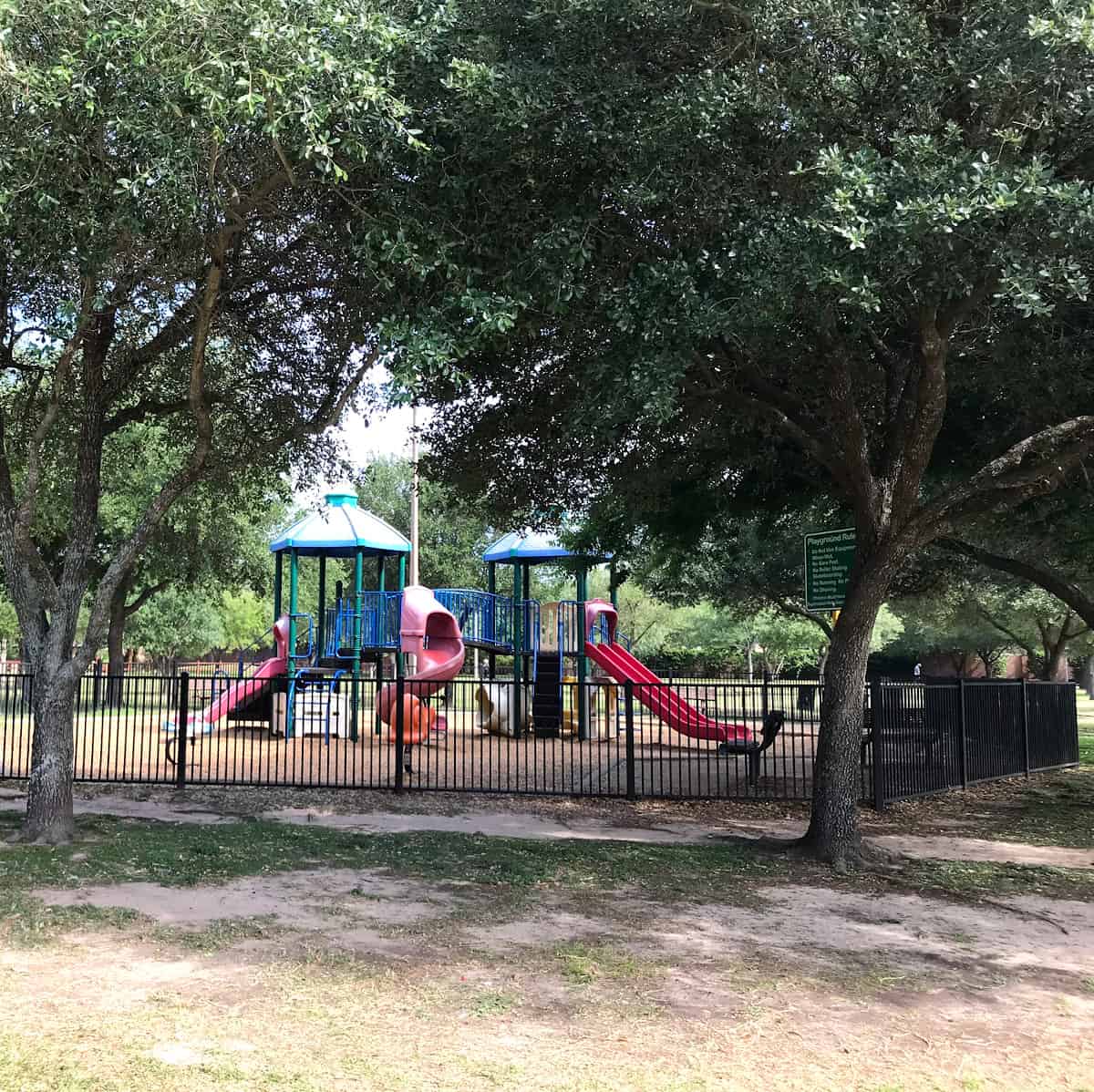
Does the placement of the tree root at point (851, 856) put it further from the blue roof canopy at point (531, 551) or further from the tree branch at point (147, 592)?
the tree branch at point (147, 592)

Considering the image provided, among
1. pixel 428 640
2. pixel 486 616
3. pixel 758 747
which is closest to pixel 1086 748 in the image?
pixel 758 747

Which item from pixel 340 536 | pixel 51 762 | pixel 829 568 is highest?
pixel 340 536

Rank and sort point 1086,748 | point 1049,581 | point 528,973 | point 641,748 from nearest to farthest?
point 528,973, point 1049,581, point 641,748, point 1086,748

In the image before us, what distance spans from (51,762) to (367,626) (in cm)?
1232

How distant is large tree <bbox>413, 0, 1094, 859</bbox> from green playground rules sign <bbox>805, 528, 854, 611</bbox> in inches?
66.4

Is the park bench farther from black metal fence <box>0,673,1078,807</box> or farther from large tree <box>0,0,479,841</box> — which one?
large tree <box>0,0,479,841</box>

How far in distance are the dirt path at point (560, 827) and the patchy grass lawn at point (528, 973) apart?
86 centimetres

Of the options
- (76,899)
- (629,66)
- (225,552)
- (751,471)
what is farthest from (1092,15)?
(225,552)

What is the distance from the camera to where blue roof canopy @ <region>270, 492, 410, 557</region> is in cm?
2342

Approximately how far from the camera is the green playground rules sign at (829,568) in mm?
11609

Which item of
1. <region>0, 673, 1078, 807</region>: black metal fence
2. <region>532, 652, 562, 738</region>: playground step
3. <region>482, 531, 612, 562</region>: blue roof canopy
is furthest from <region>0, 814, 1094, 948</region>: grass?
<region>482, 531, 612, 562</region>: blue roof canopy

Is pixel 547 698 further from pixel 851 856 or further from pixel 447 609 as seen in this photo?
pixel 851 856

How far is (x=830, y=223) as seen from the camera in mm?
6727

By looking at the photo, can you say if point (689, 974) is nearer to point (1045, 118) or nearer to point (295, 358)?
point (1045, 118)
